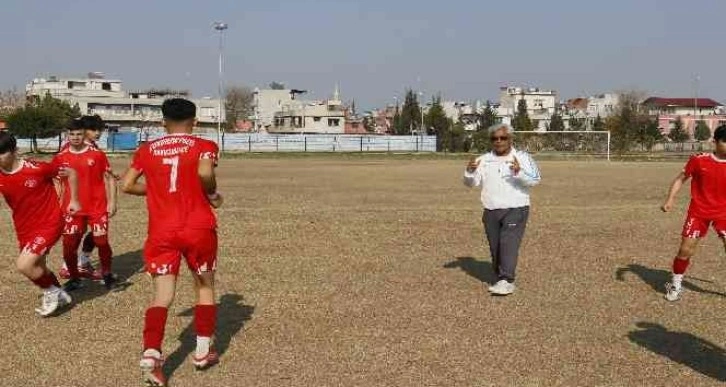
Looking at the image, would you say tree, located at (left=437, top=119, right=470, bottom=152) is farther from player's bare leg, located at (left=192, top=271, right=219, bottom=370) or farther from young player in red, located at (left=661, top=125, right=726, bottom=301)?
player's bare leg, located at (left=192, top=271, right=219, bottom=370)

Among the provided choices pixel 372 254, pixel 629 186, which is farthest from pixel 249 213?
pixel 629 186

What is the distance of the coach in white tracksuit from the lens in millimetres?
8211

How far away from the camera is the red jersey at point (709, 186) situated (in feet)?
25.9

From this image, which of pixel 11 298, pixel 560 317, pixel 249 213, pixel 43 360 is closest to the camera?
pixel 43 360

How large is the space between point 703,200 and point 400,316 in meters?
3.41

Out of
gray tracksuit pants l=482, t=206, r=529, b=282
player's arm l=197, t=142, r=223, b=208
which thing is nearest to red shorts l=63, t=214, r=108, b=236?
player's arm l=197, t=142, r=223, b=208

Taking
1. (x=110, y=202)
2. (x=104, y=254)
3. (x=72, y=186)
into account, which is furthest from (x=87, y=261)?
(x=72, y=186)

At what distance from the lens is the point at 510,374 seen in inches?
218

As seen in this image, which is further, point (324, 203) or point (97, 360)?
point (324, 203)

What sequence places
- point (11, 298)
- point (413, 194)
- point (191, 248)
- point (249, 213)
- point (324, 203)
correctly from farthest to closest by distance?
point (413, 194) → point (324, 203) → point (249, 213) → point (11, 298) → point (191, 248)

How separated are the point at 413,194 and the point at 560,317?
49.8 feet

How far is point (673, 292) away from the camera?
8.05 meters

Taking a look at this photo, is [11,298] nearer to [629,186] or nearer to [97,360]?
[97,360]

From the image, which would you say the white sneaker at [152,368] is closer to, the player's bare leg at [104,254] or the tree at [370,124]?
the player's bare leg at [104,254]
